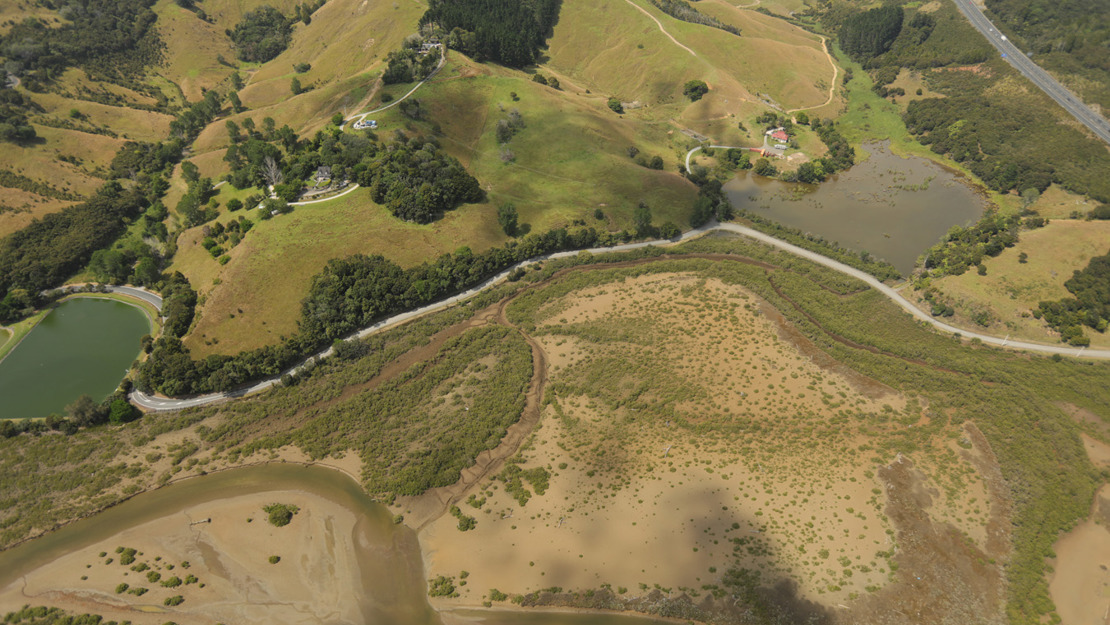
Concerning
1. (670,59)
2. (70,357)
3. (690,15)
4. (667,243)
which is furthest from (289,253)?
(690,15)

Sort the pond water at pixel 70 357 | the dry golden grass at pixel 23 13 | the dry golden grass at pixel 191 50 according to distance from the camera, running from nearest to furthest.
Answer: the pond water at pixel 70 357 < the dry golden grass at pixel 23 13 < the dry golden grass at pixel 191 50

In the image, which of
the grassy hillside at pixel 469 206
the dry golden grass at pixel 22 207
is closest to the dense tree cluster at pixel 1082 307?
the grassy hillside at pixel 469 206

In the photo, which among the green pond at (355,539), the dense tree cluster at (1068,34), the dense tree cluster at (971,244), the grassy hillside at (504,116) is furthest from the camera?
the dense tree cluster at (1068,34)

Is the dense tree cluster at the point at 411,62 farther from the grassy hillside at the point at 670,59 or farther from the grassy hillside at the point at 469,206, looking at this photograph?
the grassy hillside at the point at 670,59

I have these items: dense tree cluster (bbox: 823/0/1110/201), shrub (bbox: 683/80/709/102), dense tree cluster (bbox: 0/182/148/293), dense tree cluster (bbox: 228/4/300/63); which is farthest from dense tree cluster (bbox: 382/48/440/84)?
dense tree cluster (bbox: 823/0/1110/201)

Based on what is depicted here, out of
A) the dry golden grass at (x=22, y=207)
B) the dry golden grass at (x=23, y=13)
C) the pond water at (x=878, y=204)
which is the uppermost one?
the dry golden grass at (x=23, y=13)

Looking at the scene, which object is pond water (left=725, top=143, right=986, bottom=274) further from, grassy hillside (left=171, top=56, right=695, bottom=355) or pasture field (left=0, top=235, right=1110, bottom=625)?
pasture field (left=0, top=235, right=1110, bottom=625)

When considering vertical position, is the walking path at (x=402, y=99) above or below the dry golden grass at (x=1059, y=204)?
above
